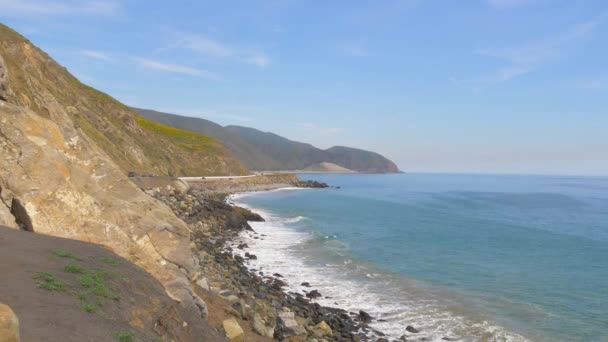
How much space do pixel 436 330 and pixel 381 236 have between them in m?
25.2

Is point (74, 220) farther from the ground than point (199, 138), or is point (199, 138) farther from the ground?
point (199, 138)

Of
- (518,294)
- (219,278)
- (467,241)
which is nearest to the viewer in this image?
(219,278)

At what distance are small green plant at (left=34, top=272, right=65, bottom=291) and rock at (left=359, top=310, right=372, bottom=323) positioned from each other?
1458 cm

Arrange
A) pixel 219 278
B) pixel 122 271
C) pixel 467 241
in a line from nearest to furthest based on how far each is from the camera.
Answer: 1. pixel 122 271
2. pixel 219 278
3. pixel 467 241

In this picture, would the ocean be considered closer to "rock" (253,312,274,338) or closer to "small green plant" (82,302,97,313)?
"rock" (253,312,274,338)

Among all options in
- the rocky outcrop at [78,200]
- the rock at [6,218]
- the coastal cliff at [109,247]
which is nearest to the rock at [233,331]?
the coastal cliff at [109,247]

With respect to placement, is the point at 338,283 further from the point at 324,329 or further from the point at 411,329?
the point at 324,329

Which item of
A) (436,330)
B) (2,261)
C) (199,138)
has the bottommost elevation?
(436,330)

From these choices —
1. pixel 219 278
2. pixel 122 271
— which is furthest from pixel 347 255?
pixel 122 271

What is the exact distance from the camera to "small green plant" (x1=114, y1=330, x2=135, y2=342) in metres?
8.02

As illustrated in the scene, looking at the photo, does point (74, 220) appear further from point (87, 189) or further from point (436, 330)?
point (436, 330)

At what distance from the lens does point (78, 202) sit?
13648mm

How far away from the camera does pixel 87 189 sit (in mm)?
14273

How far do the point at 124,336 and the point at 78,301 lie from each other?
151 cm
